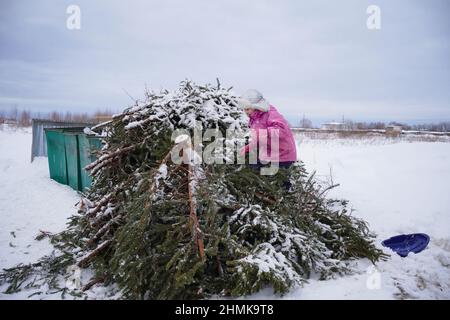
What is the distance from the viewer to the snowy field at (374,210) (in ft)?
11.5

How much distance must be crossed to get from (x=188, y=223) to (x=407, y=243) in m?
3.24

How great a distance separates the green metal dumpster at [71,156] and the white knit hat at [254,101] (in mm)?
4548

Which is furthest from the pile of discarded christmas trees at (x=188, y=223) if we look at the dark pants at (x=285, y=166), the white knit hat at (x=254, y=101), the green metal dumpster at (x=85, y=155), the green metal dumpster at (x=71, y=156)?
the green metal dumpster at (x=71, y=156)

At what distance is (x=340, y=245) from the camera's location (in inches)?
168

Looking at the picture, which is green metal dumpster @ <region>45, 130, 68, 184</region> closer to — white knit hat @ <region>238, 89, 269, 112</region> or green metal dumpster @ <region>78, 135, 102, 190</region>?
green metal dumpster @ <region>78, 135, 102, 190</region>

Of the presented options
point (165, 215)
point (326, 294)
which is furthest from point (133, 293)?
point (326, 294)

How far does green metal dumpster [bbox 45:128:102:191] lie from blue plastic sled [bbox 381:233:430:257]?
6.35 m

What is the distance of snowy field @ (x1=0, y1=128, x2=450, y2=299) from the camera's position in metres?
3.50

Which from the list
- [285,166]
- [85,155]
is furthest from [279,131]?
[85,155]

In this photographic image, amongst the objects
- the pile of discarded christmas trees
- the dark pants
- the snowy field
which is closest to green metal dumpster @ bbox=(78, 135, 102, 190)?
the snowy field

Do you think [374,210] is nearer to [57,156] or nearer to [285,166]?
[285,166]
